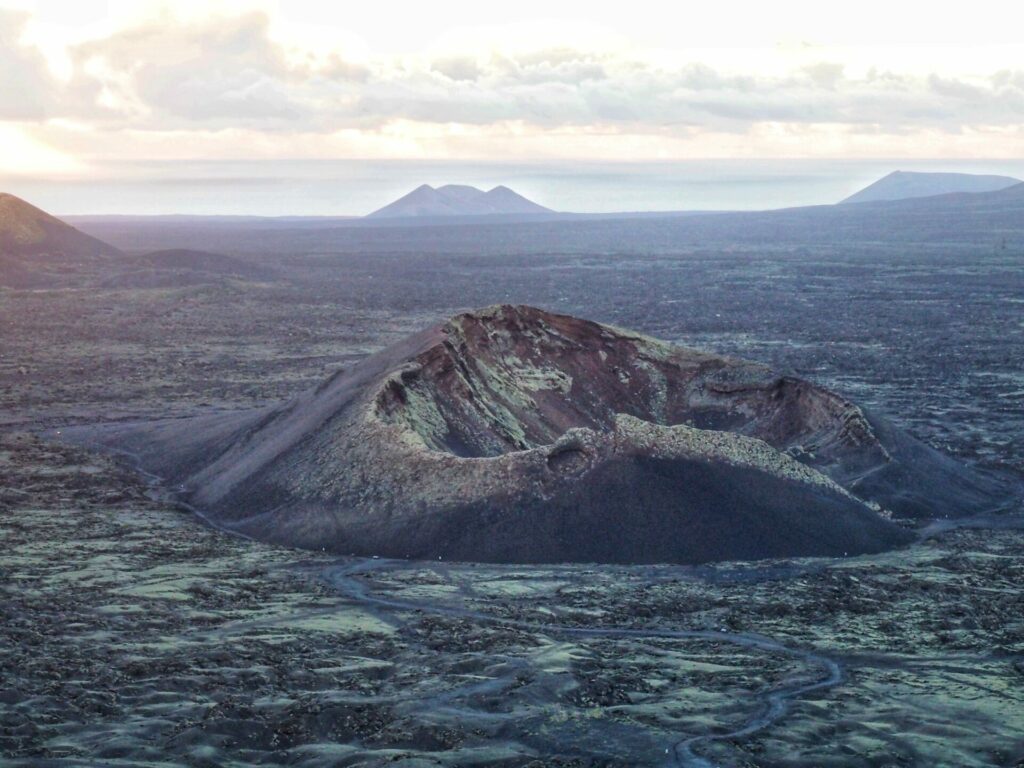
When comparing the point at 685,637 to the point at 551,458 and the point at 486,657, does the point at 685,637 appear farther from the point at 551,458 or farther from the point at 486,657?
the point at 551,458

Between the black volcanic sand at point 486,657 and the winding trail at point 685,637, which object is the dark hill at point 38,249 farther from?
the winding trail at point 685,637

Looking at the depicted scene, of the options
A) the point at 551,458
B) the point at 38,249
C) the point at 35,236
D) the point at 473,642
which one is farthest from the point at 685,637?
the point at 35,236

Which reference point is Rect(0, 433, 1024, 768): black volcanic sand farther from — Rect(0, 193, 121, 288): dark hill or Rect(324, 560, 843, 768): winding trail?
Rect(0, 193, 121, 288): dark hill

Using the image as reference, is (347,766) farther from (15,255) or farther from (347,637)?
(15,255)

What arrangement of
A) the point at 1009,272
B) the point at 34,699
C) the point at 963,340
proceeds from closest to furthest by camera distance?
Result: the point at 34,699 < the point at 963,340 < the point at 1009,272

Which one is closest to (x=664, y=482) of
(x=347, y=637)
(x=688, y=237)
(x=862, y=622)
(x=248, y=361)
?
(x=862, y=622)

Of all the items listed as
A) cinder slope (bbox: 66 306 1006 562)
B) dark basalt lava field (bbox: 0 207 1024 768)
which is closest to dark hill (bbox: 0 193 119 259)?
dark basalt lava field (bbox: 0 207 1024 768)

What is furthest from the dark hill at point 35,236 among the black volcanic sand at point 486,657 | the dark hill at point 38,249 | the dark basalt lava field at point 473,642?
the black volcanic sand at point 486,657

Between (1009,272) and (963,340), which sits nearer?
(963,340)
